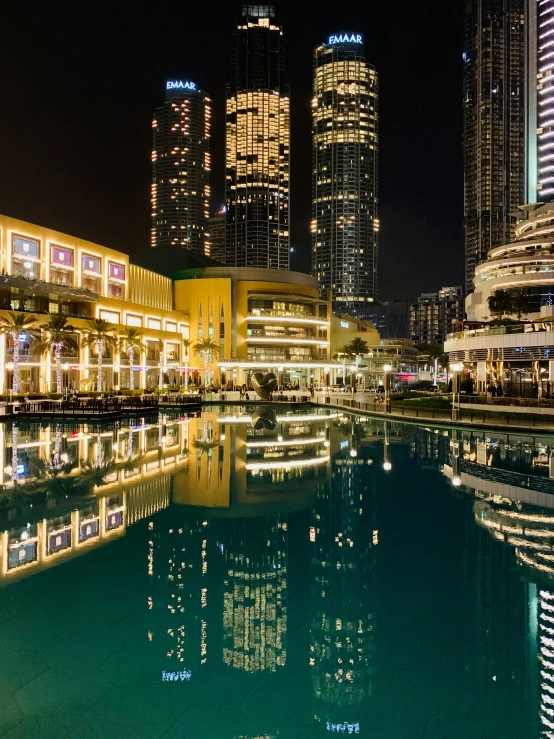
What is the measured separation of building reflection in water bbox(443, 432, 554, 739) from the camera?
707cm

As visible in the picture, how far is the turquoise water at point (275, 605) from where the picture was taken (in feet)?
19.8

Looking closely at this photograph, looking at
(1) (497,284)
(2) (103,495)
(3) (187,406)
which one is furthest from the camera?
(1) (497,284)

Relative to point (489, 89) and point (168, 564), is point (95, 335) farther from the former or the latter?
point (489, 89)

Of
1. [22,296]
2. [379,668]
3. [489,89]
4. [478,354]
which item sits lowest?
[379,668]

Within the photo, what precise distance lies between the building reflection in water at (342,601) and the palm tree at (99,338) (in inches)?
1868

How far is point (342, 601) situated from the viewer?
8.91 m

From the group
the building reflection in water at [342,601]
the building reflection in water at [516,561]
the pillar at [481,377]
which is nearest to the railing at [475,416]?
the building reflection in water at [516,561]

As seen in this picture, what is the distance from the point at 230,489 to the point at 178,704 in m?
10.8

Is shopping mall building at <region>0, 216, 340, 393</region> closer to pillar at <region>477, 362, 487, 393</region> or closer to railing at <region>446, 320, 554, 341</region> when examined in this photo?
pillar at <region>477, 362, 487, 393</region>

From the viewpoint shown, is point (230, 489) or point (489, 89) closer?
point (230, 489)

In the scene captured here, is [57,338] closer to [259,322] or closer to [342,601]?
[342,601]

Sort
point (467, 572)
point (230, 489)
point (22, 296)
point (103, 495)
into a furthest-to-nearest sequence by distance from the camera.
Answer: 1. point (22, 296)
2. point (230, 489)
3. point (103, 495)
4. point (467, 572)

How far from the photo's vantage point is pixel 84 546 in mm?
11367

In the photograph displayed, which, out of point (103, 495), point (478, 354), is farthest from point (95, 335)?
point (103, 495)
